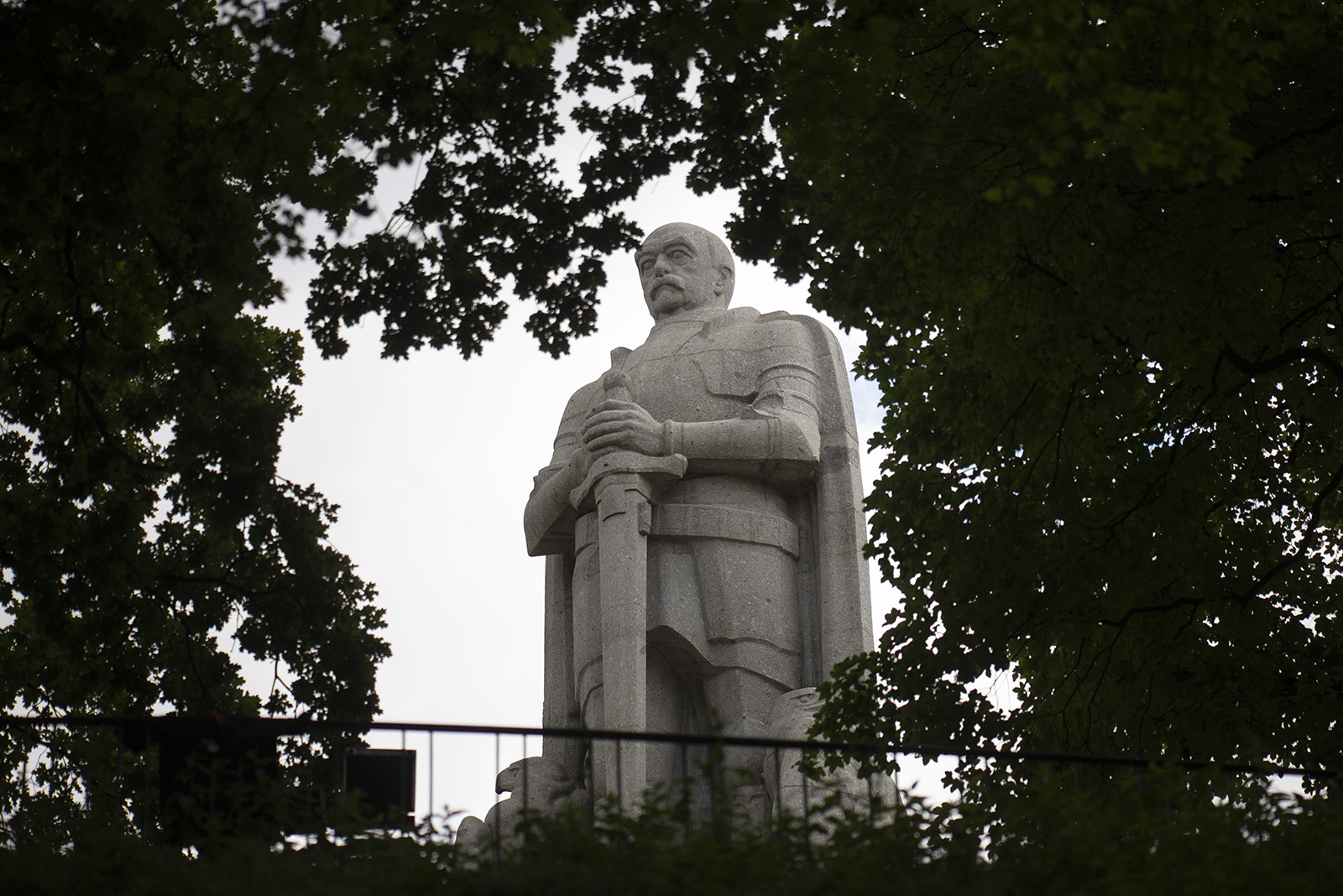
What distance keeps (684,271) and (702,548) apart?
2.41 m

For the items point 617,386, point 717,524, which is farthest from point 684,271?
point 717,524

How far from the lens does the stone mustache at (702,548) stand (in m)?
11.4

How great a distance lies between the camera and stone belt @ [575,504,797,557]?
1181cm

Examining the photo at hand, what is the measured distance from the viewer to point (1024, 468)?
37.2ft

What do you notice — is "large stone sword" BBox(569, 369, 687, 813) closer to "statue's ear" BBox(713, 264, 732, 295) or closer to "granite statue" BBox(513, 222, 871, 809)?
"granite statue" BBox(513, 222, 871, 809)

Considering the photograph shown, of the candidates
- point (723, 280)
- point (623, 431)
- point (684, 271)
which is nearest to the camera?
point (623, 431)

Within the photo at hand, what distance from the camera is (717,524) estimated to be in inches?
465

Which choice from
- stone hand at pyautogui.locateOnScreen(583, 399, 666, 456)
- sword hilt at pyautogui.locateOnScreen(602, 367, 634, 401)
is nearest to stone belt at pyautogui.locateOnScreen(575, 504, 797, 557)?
stone hand at pyautogui.locateOnScreen(583, 399, 666, 456)

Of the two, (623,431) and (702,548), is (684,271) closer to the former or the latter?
(623,431)

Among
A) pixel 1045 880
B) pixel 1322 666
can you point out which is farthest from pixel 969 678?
pixel 1045 880

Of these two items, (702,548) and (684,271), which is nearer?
(702,548)

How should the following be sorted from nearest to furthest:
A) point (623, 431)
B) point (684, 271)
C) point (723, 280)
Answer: point (623, 431) → point (684, 271) → point (723, 280)

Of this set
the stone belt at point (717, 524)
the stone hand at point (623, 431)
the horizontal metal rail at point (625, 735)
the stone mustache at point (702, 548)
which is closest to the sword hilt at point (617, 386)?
the stone mustache at point (702, 548)

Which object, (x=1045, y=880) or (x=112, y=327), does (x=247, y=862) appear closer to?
(x=1045, y=880)
